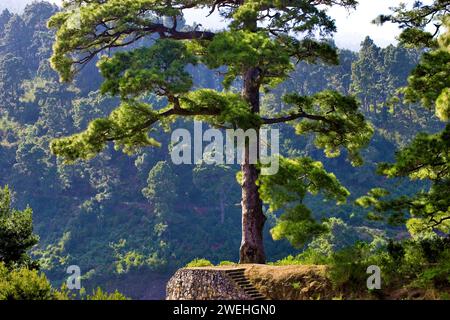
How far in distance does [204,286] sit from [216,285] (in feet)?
1.27

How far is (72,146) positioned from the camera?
16344mm

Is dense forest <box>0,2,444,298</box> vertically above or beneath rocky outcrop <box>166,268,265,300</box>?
above

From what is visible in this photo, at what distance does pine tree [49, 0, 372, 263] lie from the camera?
15508mm

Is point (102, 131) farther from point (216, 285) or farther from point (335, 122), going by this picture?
point (335, 122)

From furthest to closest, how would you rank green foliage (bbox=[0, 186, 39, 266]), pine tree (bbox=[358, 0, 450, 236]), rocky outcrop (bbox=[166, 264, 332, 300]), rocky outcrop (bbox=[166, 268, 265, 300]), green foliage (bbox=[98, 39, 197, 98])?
green foliage (bbox=[0, 186, 39, 266]), green foliage (bbox=[98, 39, 197, 98]), rocky outcrop (bbox=[166, 268, 265, 300]), rocky outcrop (bbox=[166, 264, 332, 300]), pine tree (bbox=[358, 0, 450, 236])

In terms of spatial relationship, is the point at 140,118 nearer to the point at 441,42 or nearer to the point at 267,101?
the point at 441,42

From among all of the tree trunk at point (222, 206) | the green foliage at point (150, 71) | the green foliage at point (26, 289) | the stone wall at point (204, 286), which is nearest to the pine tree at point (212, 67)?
the green foliage at point (150, 71)

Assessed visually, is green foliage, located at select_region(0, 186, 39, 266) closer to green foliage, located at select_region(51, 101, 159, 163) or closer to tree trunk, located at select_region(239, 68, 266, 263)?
green foliage, located at select_region(51, 101, 159, 163)

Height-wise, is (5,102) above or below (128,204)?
above

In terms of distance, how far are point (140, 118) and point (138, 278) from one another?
146 ft

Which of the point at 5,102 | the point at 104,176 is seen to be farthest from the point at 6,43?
the point at 104,176

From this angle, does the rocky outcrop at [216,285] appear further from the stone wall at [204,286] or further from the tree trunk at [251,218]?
the tree trunk at [251,218]

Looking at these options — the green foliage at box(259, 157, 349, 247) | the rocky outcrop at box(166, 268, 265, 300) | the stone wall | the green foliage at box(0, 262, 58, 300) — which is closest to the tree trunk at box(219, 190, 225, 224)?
the stone wall
